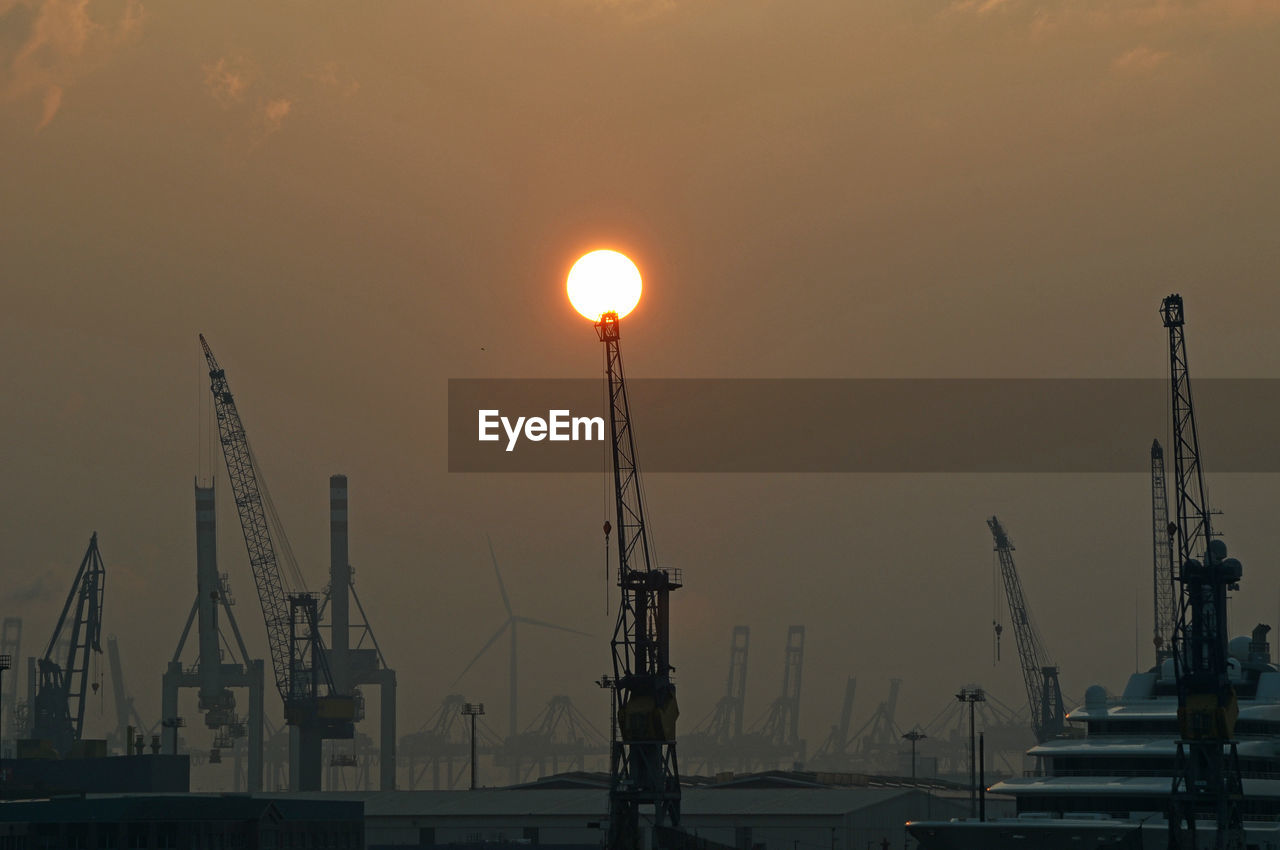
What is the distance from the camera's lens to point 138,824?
124 m

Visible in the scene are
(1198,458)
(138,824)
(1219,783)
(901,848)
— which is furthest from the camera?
(901,848)

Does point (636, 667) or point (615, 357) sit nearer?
point (636, 667)

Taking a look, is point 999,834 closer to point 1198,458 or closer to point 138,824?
point 1198,458

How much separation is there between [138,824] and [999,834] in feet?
175

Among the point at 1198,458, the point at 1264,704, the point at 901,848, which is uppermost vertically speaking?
the point at 1198,458

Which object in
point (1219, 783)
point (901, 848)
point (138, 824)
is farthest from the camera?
point (901, 848)

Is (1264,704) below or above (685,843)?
above

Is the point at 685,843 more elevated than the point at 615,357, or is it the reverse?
the point at 615,357

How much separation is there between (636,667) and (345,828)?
106ft

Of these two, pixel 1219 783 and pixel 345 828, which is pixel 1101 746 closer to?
pixel 1219 783

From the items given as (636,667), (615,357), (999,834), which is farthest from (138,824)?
(999,834)

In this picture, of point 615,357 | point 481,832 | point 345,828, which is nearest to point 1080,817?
point 615,357

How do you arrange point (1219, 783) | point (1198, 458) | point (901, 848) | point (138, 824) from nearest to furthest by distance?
point (1219, 783) < point (138, 824) < point (1198, 458) < point (901, 848)

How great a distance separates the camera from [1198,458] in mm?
135250
